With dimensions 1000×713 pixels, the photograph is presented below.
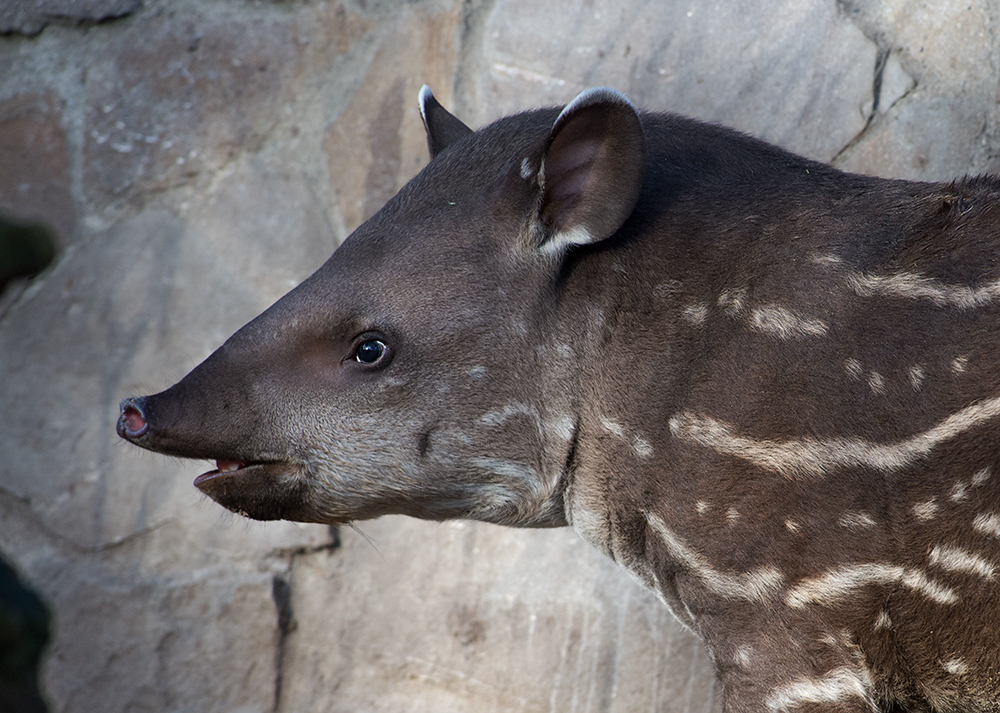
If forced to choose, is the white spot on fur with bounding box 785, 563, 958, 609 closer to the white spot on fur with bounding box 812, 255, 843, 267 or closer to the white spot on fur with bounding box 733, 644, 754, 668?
the white spot on fur with bounding box 733, 644, 754, 668

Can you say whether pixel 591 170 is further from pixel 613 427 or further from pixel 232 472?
pixel 232 472

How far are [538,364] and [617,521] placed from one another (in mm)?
374

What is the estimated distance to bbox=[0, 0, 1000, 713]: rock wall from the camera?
3.07m

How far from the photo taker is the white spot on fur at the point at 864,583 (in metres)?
1.92

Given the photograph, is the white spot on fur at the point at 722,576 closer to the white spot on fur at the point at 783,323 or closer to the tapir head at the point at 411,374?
the tapir head at the point at 411,374

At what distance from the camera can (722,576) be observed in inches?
81.0

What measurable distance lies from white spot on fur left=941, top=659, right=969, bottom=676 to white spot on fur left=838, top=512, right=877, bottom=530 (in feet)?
0.98

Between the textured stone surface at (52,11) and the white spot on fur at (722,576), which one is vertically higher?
the white spot on fur at (722,576)

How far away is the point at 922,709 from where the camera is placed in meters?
2.09

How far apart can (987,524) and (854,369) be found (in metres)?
0.35

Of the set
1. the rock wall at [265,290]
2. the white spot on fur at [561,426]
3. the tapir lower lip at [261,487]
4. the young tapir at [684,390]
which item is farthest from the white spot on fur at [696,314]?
the rock wall at [265,290]

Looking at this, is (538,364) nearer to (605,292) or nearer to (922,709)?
(605,292)

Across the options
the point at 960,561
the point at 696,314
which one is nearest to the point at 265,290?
the point at 696,314

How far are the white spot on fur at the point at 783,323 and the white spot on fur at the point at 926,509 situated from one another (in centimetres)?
36
